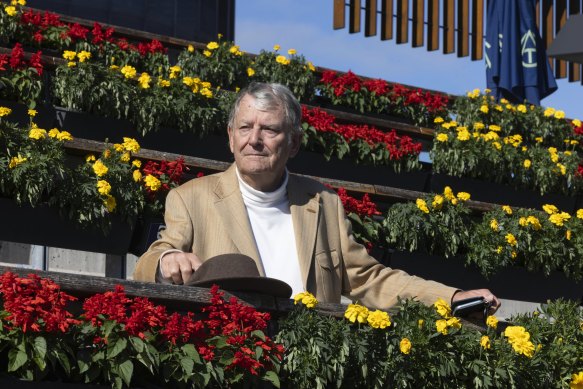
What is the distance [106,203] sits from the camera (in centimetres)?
607

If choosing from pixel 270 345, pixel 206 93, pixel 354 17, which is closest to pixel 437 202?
pixel 206 93

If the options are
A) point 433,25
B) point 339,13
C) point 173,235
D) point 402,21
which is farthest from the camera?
point 433,25

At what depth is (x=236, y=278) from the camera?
3.91m

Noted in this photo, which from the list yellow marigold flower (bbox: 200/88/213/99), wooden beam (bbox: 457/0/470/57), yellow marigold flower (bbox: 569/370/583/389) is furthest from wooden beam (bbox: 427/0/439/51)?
yellow marigold flower (bbox: 569/370/583/389)

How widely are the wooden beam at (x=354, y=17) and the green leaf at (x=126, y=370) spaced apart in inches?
327

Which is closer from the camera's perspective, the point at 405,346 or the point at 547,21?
the point at 405,346

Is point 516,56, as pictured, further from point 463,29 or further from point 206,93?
point 206,93

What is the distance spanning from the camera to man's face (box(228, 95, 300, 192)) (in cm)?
493

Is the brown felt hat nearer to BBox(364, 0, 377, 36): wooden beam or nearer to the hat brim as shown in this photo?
the hat brim

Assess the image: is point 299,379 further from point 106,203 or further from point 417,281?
point 106,203

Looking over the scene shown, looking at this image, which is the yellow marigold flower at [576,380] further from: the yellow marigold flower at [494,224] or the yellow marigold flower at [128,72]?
the yellow marigold flower at [128,72]

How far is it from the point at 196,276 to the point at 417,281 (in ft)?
3.68

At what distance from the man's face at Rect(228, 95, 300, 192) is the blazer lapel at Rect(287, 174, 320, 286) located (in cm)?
13

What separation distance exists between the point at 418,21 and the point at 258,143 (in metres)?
7.40
